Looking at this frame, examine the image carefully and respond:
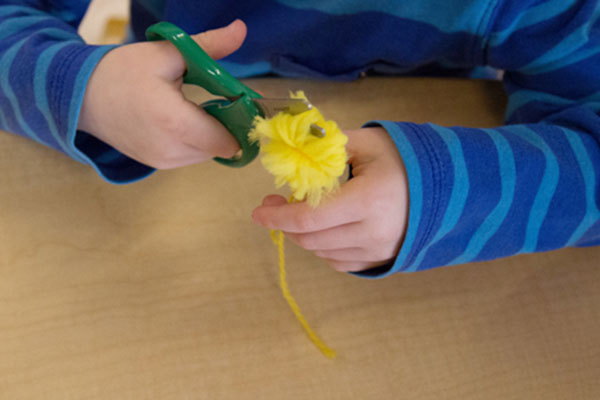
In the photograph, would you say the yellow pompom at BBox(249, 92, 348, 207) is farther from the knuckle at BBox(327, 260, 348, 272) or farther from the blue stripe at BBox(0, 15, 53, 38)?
the blue stripe at BBox(0, 15, 53, 38)

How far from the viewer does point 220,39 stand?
0.37 meters

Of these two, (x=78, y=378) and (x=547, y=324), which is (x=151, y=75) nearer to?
(x=78, y=378)

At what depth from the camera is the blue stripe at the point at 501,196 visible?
1.32ft

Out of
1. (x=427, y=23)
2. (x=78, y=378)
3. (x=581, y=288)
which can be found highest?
(x=427, y=23)

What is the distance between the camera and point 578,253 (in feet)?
1.65

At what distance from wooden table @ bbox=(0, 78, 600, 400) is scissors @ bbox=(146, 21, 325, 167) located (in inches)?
4.6

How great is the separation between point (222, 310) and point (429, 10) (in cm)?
36

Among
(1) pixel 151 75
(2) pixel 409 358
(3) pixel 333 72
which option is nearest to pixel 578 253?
(2) pixel 409 358

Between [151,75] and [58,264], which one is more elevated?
[151,75]

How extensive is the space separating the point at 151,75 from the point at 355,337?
27 centimetres

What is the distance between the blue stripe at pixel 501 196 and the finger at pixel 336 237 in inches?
4.4

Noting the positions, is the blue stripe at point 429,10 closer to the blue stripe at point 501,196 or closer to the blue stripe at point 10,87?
the blue stripe at point 501,196

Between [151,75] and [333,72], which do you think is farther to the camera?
[333,72]

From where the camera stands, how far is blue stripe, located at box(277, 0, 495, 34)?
0.48 meters
